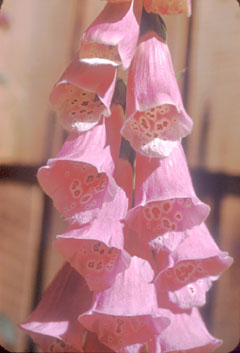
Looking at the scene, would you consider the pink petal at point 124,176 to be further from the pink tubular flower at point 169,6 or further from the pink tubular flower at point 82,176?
the pink tubular flower at point 169,6

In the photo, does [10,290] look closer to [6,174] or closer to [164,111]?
[6,174]

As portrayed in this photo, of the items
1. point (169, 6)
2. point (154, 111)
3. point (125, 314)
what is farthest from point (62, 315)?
point (169, 6)

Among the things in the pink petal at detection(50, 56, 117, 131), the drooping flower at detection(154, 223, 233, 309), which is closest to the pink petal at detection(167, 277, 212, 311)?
the drooping flower at detection(154, 223, 233, 309)

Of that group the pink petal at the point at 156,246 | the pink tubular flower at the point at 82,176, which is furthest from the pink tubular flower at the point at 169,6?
the pink petal at the point at 156,246

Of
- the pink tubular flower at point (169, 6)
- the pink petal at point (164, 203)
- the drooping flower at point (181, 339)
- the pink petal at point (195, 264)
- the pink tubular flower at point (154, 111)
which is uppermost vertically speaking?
the pink tubular flower at point (169, 6)

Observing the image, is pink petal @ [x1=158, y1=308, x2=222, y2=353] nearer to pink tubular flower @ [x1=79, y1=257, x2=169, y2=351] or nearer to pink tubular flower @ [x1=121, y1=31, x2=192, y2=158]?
pink tubular flower @ [x1=79, y1=257, x2=169, y2=351]

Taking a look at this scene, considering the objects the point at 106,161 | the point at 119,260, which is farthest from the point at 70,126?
the point at 119,260
